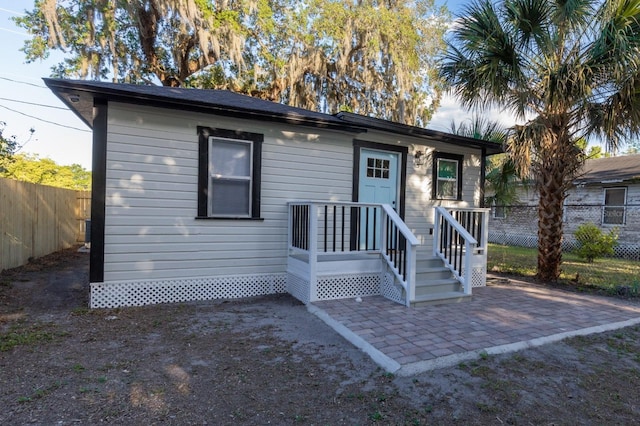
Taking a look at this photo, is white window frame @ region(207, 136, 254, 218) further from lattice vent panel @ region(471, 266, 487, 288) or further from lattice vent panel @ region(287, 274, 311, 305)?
lattice vent panel @ region(471, 266, 487, 288)

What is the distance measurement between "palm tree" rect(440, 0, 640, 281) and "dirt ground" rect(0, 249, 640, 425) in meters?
3.43

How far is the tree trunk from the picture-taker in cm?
685

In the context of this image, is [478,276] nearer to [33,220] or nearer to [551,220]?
[551,220]

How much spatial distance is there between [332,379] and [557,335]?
2.72 metres

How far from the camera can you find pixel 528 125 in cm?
673

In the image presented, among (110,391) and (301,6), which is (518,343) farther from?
(301,6)

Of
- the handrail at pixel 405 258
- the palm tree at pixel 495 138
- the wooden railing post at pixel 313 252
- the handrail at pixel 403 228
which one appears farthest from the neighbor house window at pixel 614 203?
the wooden railing post at pixel 313 252

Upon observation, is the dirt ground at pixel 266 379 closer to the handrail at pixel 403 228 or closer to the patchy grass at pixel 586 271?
the handrail at pixel 403 228

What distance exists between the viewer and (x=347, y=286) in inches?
215

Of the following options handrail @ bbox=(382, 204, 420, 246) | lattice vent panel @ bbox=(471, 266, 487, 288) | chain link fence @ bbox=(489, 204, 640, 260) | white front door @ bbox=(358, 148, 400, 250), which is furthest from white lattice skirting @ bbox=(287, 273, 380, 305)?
chain link fence @ bbox=(489, 204, 640, 260)

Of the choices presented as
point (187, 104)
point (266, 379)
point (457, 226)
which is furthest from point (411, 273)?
point (187, 104)

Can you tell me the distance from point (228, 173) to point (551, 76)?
5699 millimetres

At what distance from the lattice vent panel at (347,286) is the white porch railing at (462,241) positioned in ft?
4.28

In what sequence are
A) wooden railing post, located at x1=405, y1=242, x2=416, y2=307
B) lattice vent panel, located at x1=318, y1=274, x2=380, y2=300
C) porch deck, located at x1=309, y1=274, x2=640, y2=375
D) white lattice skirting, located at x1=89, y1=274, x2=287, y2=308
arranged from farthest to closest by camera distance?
lattice vent panel, located at x1=318, y1=274, x2=380, y2=300, wooden railing post, located at x1=405, y1=242, x2=416, y2=307, white lattice skirting, located at x1=89, y1=274, x2=287, y2=308, porch deck, located at x1=309, y1=274, x2=640, y2=375
